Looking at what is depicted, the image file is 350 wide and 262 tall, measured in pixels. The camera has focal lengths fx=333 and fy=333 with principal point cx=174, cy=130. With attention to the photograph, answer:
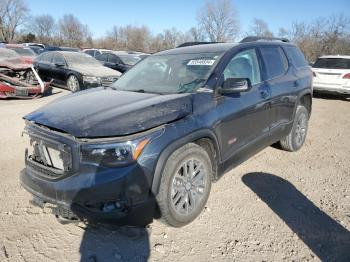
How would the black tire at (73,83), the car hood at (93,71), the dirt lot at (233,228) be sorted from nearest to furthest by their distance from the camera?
the dirt lot at (233,228), the car hood at (93,71), the black tire at (73,83)

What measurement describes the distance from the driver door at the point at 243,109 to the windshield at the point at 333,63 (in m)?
8.10

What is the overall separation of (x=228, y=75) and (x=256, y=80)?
2.02 feet

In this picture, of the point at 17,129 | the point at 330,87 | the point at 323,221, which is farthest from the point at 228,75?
the point at 330,87

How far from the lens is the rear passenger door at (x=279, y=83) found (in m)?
4.48

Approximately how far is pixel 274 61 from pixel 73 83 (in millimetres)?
8233

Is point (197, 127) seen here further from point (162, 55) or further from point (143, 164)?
point (162, 55)

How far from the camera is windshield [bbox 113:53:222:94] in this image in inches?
146

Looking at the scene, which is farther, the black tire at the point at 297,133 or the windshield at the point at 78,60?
the windshield at the point at 78,60

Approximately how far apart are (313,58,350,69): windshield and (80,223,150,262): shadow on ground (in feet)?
33.6

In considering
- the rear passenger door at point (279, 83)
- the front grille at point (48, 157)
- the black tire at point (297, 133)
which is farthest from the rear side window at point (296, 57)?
the front grille at point (48, 157)

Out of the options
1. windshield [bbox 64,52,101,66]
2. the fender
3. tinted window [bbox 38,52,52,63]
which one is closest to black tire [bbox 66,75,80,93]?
windshield [bbox 64,52,101,66]

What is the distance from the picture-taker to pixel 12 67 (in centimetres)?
1066

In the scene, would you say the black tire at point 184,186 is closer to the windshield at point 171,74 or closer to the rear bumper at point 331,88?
the windshield at point 171,74

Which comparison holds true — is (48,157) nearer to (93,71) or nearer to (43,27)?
(93,71)
